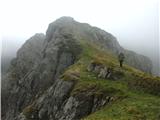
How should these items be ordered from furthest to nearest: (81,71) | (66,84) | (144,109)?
(81,71) < (66,84) < (144,109)

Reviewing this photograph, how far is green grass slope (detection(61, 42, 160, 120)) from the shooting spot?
223 ft

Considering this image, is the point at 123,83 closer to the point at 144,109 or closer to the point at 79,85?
the point at 79,85

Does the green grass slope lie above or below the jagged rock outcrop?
above

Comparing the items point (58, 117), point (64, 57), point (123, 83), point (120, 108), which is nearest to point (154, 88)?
point (123, 83)

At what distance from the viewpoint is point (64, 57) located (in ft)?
527

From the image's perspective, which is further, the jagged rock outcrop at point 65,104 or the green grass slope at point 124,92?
the jagged rock outcrop at point 65,104

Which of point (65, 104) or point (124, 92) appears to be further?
point (65, 104)

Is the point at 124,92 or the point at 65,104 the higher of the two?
the point at 124,92

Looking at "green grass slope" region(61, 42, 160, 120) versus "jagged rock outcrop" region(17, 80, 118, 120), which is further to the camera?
"jagged rock outcrop" region(17, 80, 118, 120)

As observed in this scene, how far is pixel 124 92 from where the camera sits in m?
84.6

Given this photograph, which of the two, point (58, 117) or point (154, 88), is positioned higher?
point (154, 88)

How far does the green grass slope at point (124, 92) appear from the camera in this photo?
6800cm

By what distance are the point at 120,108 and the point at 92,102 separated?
18.1 meters

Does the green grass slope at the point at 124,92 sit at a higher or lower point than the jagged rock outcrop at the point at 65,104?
higher
